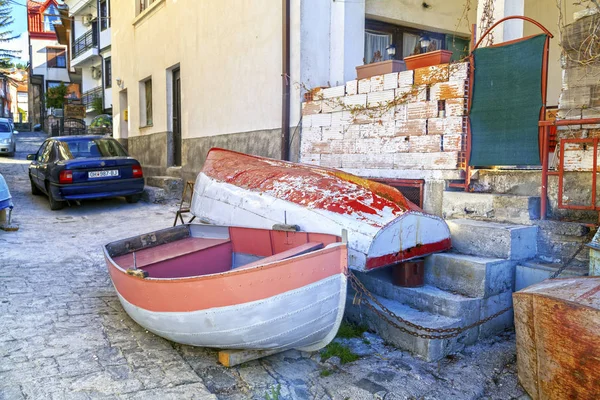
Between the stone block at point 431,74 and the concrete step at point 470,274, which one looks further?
the stone block at point 431,74

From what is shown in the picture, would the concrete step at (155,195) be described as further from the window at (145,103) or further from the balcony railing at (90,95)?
the balcony railing at (90,95)

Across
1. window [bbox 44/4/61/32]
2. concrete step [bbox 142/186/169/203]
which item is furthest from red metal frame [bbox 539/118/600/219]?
window [bbox 44/4/61/32]

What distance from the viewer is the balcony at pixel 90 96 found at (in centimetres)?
3106

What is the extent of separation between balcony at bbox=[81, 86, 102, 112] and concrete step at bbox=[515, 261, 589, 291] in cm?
3058

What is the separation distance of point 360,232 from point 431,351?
1.03 m

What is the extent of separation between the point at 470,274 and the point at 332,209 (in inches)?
50.9

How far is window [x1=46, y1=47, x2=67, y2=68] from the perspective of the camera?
148ft

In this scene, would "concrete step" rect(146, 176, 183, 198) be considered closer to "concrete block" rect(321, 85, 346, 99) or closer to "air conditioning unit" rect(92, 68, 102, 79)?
"concrete block" rect(321, 85, 346, 99)

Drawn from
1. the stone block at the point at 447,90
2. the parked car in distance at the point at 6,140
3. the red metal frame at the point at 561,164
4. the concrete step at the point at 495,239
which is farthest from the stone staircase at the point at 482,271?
the parked car in distance at the point at 6,140

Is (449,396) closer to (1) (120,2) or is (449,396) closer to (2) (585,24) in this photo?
(2) (585,24)

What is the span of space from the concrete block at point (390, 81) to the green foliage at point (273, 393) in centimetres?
401

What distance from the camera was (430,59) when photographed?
565 cm

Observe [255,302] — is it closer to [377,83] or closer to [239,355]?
[239,355]

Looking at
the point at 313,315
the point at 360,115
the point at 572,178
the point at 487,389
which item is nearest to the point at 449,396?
the point at 487,389
